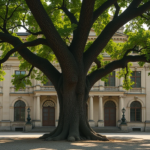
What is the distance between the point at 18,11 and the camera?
16.8 m

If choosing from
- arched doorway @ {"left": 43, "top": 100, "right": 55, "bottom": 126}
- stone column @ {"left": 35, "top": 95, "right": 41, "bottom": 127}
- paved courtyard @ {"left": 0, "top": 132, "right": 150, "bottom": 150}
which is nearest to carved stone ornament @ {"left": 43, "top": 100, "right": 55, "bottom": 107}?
arched doorway @ {"left": 43, "top": 100, "right": 55, "bottom": 126}

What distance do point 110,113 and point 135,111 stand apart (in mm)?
3077

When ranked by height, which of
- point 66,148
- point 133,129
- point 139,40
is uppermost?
point 139,40

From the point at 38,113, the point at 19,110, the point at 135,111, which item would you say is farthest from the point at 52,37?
the point at 135,111

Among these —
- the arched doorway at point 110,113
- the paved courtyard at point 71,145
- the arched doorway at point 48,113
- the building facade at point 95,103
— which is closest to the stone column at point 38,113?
the building facade at point 95,103

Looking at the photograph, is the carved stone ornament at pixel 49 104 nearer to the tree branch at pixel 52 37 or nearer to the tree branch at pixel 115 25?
the tree branch at pixel 115 25

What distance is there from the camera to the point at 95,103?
4094cm

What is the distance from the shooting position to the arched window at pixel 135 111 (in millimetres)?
40219

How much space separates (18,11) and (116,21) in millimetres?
5282

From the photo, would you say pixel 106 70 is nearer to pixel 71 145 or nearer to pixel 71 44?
pixel 71 44

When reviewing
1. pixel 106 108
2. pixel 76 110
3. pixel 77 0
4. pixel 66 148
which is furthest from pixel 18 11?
pixel 106 108

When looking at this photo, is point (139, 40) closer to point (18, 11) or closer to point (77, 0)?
point (77, 0)

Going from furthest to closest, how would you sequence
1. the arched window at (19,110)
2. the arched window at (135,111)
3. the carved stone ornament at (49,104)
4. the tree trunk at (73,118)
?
the carved stone ornament at (49,104) < the arched window at (135,111) < the arched window at (19,110) < the tree trunk at (73,118)

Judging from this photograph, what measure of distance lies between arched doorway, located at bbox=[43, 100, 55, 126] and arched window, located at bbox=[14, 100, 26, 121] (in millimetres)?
2579
